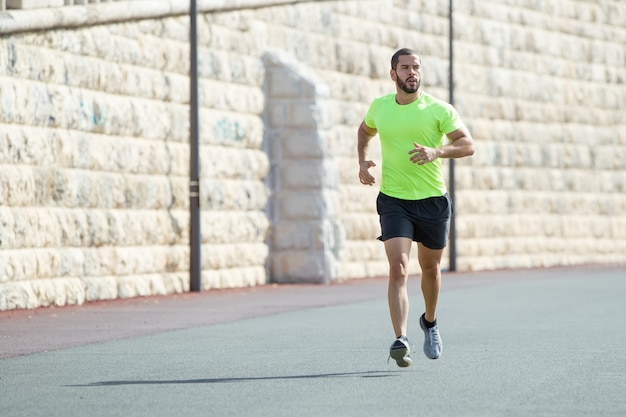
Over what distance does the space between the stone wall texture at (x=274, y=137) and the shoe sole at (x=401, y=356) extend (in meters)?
7.14

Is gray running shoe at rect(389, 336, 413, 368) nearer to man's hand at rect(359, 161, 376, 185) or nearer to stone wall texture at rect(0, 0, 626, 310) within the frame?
man's hand at rect(359, 161, 376, 185)

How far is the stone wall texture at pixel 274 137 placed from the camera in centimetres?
1753

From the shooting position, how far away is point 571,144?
3300 cm

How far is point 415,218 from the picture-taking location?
10891 millimetres

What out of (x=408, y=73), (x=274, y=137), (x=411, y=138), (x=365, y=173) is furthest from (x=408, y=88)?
(x=274, y=137)

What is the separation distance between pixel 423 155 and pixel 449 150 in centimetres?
31

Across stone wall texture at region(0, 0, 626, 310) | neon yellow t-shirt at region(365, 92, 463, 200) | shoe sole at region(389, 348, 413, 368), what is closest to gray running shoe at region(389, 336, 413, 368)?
shoe sole at region(389, 348, 413, 368)

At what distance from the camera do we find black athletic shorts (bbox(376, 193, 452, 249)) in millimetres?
10828

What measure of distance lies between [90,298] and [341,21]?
8.74 metres

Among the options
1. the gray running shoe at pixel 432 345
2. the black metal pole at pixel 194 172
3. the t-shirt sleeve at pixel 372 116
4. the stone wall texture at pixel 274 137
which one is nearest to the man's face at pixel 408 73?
the t-shirt sleeve at pixel 372 116

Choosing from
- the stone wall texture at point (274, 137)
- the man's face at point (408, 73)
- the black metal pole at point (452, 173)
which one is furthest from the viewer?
the black metal pole at point (452, 173)

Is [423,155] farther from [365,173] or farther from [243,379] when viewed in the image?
[243,379]

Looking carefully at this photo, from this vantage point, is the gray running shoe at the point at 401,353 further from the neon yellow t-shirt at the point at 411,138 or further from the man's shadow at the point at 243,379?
the neon yellow t-shirt at the point at 411,138

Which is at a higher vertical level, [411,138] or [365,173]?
[411,138]
